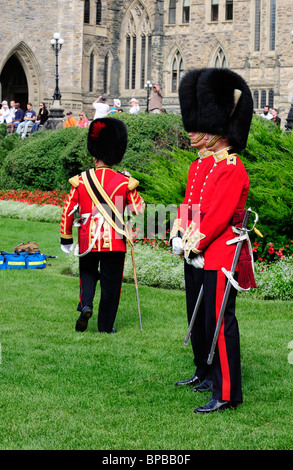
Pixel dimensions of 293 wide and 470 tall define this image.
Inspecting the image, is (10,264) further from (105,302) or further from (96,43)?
(96,43)

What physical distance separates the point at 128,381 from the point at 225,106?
2108 mm

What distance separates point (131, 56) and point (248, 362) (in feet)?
137

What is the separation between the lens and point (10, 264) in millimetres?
11070

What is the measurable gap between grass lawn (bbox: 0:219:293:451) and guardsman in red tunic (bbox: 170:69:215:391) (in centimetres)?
31

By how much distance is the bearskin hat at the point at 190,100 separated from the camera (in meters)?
5.43

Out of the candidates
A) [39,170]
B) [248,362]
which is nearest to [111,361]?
[248,362]

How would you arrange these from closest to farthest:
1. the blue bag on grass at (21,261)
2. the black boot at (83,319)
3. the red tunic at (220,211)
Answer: the red tunic at (220,211) < the black boot at (83,319) < the blue bag on grass at (21,261)

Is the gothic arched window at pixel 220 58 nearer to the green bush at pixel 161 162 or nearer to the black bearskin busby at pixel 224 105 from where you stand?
the green bush at pixel 161 162

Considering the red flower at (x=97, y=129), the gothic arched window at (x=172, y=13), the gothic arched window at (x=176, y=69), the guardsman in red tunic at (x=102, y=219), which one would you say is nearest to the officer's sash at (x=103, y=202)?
the guardsman in red tunic at (x=102, y=219)

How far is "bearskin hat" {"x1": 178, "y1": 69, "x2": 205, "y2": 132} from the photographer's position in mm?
5434

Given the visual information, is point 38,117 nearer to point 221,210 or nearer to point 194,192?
point 194,192

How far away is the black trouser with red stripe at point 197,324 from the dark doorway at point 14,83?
40.0 metres

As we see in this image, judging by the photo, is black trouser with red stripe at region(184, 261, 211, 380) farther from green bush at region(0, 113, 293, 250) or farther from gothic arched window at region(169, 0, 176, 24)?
gothic arched window at region(169, 0, 176, 24)

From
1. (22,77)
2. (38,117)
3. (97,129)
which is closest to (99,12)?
(22,77)
